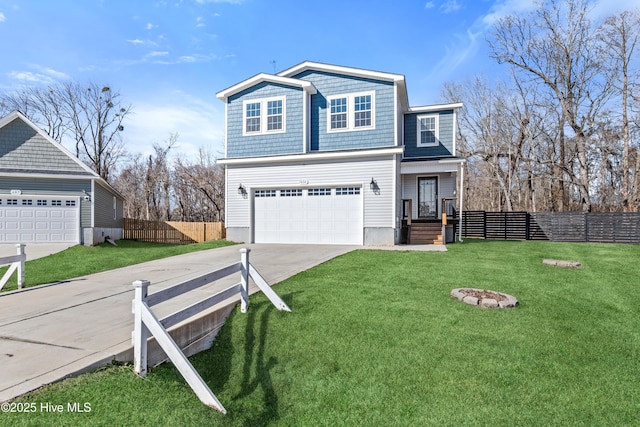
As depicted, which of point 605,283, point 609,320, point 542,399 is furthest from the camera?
point 605,283

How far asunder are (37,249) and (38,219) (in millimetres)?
2182

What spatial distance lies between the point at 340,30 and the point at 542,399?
15.2m

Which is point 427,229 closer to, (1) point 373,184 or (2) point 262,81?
(1) point 373,184

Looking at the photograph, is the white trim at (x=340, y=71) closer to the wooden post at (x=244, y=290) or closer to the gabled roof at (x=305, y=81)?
the gabled roof at (x=305, y=81)

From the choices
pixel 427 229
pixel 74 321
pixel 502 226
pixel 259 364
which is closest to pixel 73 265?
pixel 74 321

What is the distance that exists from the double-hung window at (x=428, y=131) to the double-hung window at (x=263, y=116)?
6.95 m

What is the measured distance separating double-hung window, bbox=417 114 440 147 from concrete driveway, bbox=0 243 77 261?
682 inches

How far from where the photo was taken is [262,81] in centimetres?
1586

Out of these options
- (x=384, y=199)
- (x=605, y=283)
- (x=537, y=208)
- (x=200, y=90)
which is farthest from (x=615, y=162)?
(x=200, y=90)

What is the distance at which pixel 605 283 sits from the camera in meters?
7.90

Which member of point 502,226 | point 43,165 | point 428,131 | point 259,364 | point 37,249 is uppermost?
point 428,131

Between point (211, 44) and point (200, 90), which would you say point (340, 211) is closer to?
point (211, 44)

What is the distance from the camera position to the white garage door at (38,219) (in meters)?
16.6

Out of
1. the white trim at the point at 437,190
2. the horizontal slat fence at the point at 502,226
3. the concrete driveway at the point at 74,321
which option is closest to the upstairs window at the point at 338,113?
the white trim at the point at 437,190
